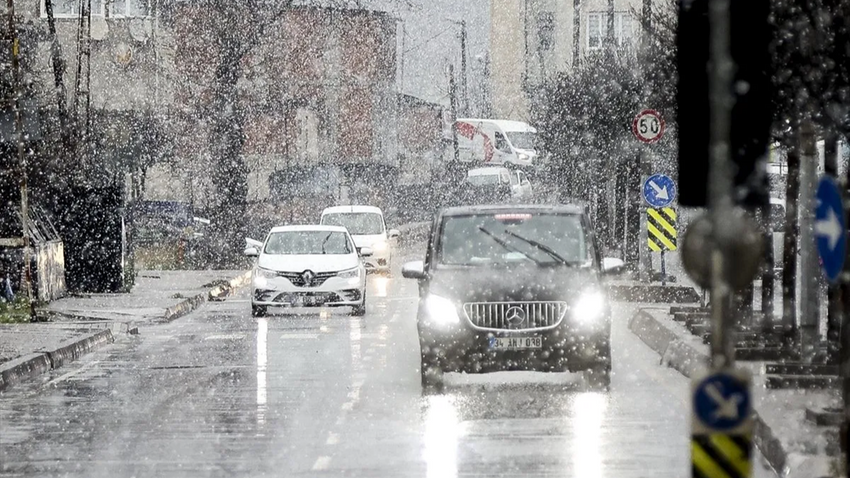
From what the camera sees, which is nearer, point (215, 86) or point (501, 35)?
point (215, 86)

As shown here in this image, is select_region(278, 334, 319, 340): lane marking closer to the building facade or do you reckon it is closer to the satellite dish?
the satellite dish

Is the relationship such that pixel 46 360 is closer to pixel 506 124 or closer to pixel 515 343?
pixel 515 343

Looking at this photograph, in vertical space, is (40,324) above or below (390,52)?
below

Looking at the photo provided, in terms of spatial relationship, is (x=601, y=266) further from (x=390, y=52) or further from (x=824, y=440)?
(x=390, y=52)

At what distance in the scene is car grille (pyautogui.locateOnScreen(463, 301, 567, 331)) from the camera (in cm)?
1623

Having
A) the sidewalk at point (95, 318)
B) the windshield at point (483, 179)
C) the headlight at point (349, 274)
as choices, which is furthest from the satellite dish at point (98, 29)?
the headlight at point (349, 274)

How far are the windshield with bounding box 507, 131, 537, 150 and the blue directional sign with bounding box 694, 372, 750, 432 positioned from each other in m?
71.4

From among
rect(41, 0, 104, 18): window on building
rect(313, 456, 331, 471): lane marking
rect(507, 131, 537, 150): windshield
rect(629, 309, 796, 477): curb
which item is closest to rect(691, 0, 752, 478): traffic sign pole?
rect(629, 309, 796, 477): curb

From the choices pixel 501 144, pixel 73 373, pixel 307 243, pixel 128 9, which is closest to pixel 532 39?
pixel 501 144

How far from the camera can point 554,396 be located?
53.0ft

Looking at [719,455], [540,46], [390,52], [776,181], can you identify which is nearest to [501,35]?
[540,46]

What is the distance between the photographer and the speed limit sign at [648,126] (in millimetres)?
29438

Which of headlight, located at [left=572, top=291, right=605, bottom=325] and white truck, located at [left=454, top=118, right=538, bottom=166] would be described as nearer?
headlight, located at [left=572, top=291, right=605, bottom=325]

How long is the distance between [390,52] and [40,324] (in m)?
54.9
